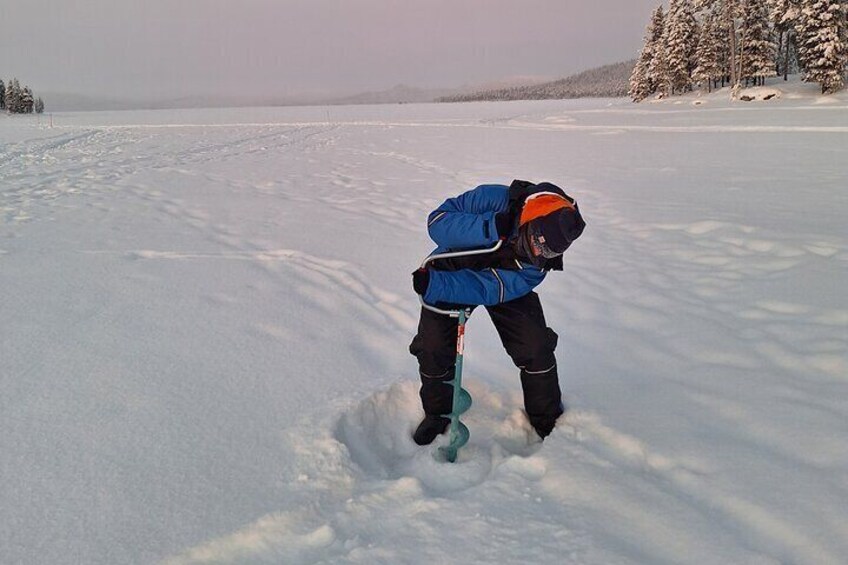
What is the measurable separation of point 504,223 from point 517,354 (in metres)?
0.67

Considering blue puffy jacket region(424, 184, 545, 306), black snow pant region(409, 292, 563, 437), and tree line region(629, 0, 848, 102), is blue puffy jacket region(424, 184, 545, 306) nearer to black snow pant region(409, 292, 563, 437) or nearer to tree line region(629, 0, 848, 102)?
black snow pant region(409, 292, 563, 437)

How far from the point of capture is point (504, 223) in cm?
237

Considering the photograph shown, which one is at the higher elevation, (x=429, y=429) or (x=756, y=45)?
(x=756, y=45)

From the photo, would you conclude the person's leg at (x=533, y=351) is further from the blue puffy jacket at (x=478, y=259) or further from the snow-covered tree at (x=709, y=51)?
the snow-covered tree at (x=709, y=51)

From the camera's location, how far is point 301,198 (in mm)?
8852

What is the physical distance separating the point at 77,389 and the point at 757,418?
3.62 meters

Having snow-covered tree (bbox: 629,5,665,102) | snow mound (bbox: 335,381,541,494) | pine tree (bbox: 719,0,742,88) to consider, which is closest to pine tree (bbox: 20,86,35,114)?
snow-covered tree (bbox: 629,5,665,102)

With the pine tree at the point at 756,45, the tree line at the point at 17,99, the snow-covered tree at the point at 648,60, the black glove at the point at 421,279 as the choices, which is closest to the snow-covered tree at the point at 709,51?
the pine tree at the point at 756,45

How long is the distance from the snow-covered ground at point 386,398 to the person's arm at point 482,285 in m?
0.73

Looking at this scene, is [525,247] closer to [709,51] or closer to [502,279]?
[502,279]

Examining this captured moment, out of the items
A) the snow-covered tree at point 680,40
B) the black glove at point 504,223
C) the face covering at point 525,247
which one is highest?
the snow-covered tree at point 680,40

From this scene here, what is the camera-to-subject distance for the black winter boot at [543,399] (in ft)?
8.55

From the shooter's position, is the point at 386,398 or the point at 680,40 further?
the point at 680,40

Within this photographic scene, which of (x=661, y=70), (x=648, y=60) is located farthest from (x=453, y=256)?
(x=648, y=60)
